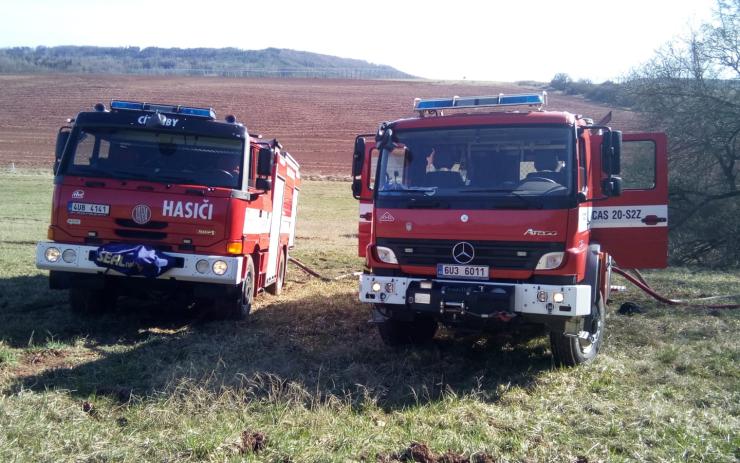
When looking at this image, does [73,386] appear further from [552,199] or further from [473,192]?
[552,199]

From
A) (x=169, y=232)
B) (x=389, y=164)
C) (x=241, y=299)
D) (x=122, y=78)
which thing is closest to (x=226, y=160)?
(x=169, y=232)

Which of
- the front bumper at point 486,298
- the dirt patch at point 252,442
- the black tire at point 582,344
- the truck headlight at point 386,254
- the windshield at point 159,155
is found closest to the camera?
the dirt patch at point 252,442

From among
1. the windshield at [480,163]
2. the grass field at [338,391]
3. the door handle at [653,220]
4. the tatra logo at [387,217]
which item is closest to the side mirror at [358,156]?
the windshield at [480,163]

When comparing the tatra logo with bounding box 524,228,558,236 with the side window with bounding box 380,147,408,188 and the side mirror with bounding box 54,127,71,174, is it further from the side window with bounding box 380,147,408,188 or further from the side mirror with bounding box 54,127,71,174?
the side mirror with bounding box 54,127,71,174

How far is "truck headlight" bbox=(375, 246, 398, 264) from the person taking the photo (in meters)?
6.75

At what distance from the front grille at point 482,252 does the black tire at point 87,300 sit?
13.0 feet

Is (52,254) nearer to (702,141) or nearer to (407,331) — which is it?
(407,331)

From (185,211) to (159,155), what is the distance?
0.92 metres

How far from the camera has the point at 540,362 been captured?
694 centimetres

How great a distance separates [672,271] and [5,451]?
14842 millimetres

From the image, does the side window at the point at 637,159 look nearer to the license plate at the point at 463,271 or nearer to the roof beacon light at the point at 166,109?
the license plate at the point at 463,271

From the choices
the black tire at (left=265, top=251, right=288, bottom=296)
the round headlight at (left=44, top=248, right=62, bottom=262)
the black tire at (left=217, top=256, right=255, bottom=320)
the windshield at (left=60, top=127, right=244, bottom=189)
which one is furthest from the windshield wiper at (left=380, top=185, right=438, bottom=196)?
the black tire at (left=265, top=251, right=288, bottom=296)

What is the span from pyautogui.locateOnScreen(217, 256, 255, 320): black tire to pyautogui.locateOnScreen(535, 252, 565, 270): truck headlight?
147 inches

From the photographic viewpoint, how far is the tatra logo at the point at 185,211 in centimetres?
789
